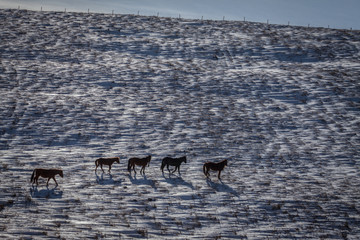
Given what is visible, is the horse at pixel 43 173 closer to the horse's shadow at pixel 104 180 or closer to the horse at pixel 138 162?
the horse's shadow at pixel 104 180

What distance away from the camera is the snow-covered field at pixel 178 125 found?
10805 mm

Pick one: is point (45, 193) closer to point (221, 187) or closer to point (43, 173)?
point (43, 173)

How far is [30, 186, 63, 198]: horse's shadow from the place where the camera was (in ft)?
39.0

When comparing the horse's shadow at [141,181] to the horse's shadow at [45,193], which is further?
the horse's shadow at [141,181]

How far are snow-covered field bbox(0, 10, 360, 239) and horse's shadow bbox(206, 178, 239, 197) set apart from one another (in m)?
0.10

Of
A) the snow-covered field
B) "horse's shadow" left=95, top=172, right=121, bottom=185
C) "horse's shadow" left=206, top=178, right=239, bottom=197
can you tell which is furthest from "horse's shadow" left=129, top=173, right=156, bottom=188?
"horse's shadow" left=206, top=178, right=239, bottom=197

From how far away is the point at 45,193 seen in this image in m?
12.1

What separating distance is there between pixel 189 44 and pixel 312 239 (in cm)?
3020

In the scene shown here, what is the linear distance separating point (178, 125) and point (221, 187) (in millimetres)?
8541

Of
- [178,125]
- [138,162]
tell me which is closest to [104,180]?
[138,162]

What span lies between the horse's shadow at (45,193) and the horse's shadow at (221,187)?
652 cm

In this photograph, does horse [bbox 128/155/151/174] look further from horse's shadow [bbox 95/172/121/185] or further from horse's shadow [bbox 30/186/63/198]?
horse's shadow [bbox 30/186/63/198]

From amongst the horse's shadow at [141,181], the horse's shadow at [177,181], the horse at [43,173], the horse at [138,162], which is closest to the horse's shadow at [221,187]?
the horse's shadow at [177,181]

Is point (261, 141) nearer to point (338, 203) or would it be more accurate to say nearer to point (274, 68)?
point (338, 203)
